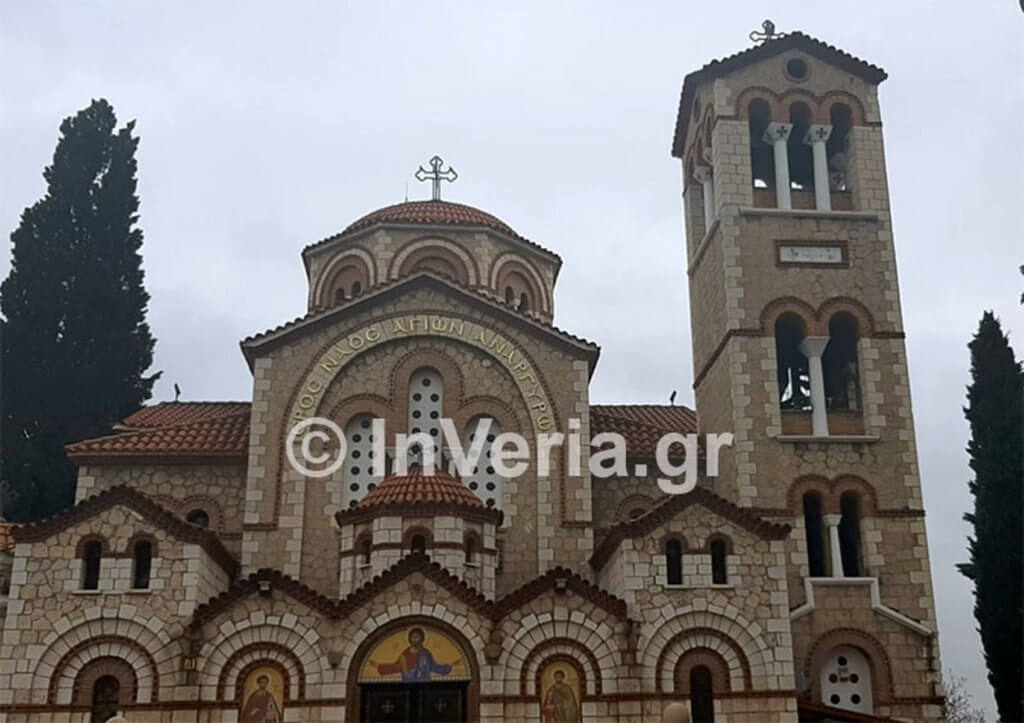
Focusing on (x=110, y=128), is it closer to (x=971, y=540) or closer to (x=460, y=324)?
(x=460, y=324)

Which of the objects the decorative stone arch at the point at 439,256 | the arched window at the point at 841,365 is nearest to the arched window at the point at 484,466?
the decorative stone arch at the point at 439,256

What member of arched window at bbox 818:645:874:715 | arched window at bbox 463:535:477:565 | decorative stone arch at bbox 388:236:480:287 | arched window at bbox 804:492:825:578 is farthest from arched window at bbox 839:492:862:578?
decorative stone arch at bbox 388:236:480:287

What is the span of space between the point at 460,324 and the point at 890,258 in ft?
32.4

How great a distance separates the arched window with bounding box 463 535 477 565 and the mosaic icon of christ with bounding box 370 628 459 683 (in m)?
2.40

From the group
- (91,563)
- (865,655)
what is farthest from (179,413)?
(865,655)

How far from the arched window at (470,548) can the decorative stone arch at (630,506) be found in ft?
13.6

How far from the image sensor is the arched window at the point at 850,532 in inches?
944

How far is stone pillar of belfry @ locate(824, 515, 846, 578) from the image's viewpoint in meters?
23.4

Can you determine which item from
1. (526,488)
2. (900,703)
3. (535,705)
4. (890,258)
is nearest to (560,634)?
(535,705)

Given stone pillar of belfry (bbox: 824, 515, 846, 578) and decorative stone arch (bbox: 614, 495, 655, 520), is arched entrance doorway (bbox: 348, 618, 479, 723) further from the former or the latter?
stone pillar of belfry (bbox: 824, 515, 846, 578)

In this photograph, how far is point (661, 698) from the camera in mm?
20172

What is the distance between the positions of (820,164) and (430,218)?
10583 mm

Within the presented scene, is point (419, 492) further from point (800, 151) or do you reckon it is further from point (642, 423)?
point (800, 151)

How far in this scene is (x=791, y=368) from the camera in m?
26.9
